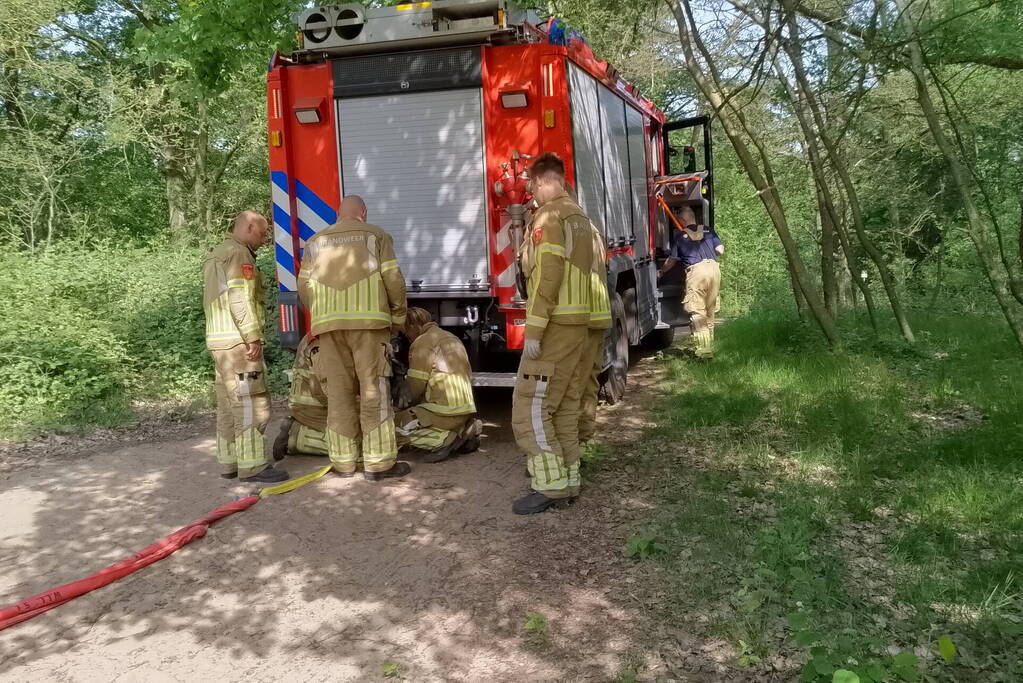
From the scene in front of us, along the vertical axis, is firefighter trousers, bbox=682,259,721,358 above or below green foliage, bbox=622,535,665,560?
above

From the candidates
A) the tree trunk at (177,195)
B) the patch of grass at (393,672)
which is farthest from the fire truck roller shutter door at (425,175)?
the tree trunk at (177,195)

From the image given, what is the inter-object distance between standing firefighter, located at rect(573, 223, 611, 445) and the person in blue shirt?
4.38 m

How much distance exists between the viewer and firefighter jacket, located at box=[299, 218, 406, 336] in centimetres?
526

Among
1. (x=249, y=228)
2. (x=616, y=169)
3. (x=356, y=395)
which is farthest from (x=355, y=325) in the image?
(x=616, y=169)

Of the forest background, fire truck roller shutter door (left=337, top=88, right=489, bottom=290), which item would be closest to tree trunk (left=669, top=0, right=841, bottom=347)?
the forest background

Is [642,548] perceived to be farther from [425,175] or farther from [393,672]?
[425,175]

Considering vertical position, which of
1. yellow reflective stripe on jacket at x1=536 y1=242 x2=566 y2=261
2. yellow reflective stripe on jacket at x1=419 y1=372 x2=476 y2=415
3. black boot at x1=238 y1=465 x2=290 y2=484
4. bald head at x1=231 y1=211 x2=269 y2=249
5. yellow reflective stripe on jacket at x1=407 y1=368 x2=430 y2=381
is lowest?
black boot at x1=238 y1=465 x2=290 y2=484

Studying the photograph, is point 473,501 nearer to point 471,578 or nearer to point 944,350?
point 471,578

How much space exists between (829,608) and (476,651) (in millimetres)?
1447

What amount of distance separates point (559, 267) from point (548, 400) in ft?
2.59

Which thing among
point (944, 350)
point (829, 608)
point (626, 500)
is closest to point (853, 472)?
point (626, 500)

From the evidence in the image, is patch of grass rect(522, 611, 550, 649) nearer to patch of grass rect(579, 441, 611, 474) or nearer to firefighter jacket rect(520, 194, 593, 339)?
firefighter jacket rect(520, 194, 593, 339)

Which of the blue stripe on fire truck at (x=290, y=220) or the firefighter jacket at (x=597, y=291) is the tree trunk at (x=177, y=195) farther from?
the firefighter jacket at (x=597, y=291)

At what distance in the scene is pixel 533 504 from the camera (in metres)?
4.75
